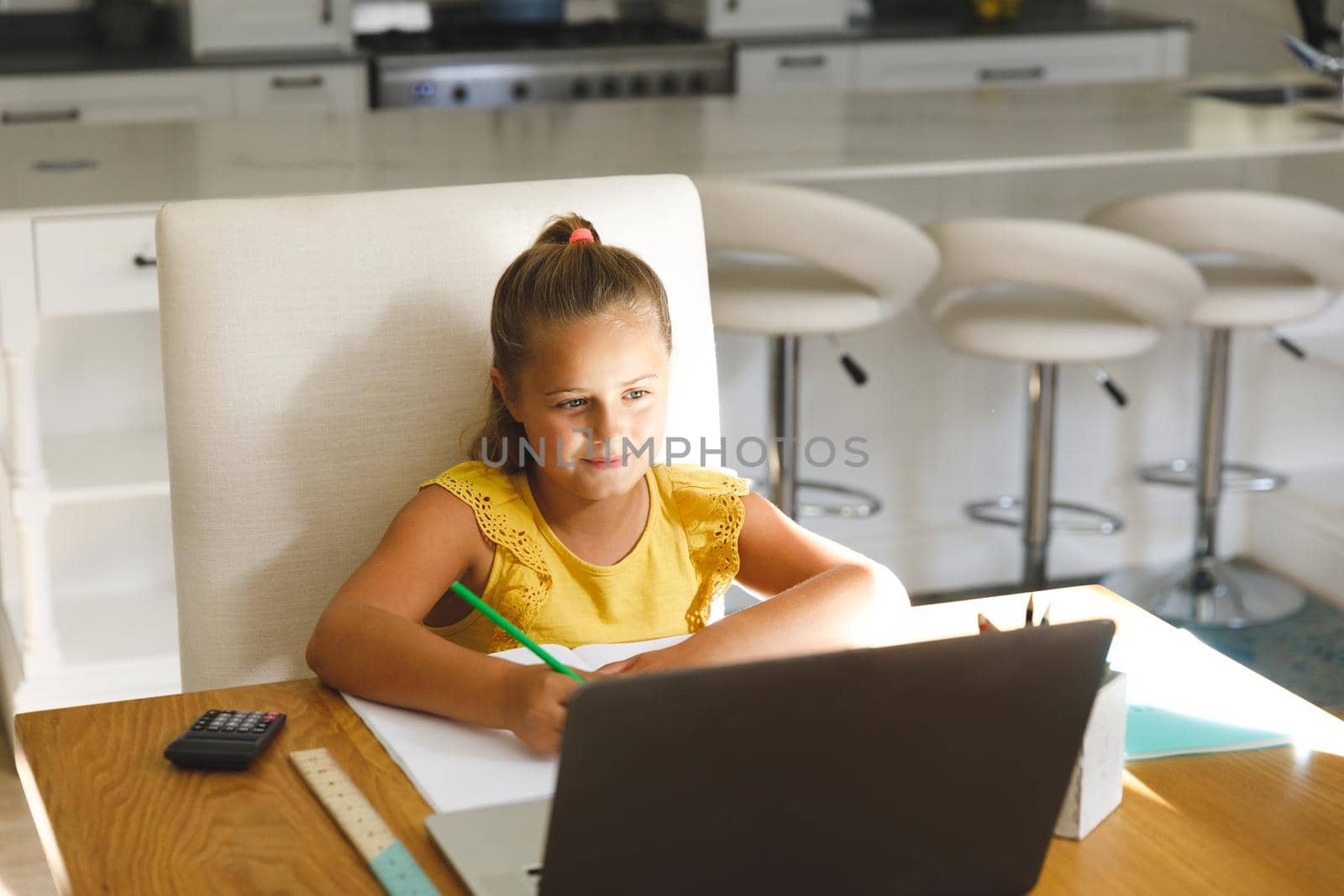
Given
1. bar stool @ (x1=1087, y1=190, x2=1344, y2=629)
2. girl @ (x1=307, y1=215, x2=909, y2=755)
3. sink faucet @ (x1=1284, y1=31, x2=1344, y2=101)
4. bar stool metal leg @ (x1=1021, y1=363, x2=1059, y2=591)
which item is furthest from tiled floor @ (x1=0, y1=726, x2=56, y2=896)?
sink faucet @ (x1=1284, y1=31, x2=1344, y2=101)

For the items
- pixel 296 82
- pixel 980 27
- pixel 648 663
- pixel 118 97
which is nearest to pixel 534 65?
pixel 296 82

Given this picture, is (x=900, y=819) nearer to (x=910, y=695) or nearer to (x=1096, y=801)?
(x=910, y=695)

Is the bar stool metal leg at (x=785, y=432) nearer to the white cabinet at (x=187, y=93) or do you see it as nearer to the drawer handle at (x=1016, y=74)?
the white cabinet at (x=187, y=93)

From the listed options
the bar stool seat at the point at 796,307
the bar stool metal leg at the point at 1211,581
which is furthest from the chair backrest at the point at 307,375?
the bar stool metal leg at the point at 1211,581

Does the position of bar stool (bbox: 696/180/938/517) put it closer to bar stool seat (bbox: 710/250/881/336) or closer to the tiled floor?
bar stool seat (bbox: 710/250/881/336)

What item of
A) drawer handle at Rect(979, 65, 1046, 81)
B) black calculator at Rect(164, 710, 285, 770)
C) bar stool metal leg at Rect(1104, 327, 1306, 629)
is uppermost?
drawer handle at Rect(979, 65, 1046, 81)

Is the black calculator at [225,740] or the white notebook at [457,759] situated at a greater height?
the black calculator at [225,740]

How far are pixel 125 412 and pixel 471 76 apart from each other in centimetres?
185

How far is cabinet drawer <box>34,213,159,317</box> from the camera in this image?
2.28 metres

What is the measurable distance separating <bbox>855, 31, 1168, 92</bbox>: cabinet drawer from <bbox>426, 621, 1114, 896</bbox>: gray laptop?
3.96 m

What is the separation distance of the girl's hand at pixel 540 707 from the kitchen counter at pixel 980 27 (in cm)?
371

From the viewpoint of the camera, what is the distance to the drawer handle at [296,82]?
166 inches

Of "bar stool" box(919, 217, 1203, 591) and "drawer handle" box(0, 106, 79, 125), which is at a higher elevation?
"drawer handle" box(0, 106, 79, 125)

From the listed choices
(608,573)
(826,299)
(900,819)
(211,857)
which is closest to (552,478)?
(608,573)
